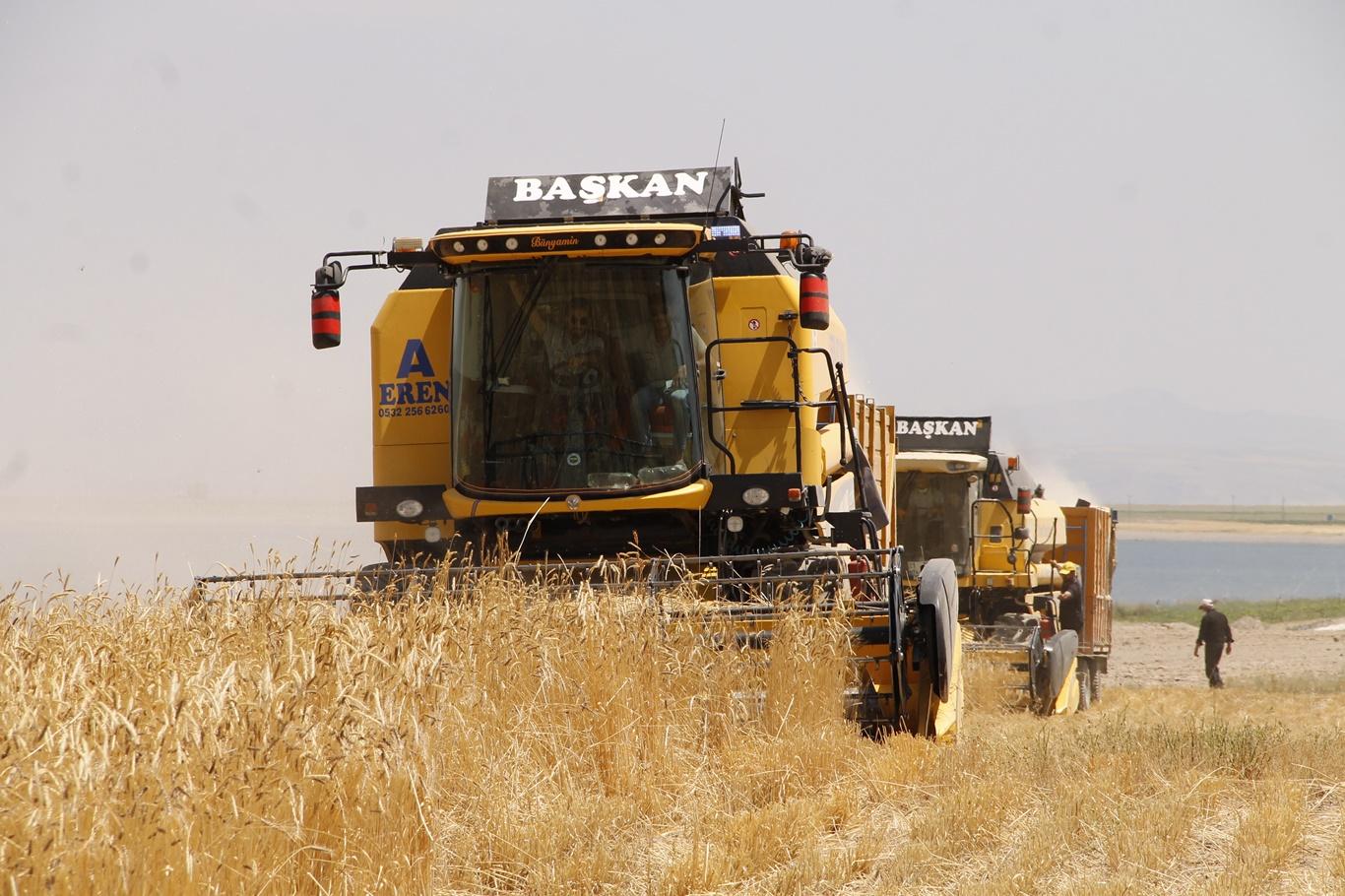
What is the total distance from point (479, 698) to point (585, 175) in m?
Answer: 5.39

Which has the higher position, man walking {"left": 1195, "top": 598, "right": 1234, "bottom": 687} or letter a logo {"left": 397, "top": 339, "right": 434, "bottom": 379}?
letter a logo {"left": 397, "top": 339, "right": 434, "bottom": 379}

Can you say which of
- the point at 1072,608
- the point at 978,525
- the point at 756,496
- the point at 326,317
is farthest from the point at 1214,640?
the point at 326,317

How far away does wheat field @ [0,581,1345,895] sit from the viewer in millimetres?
3977

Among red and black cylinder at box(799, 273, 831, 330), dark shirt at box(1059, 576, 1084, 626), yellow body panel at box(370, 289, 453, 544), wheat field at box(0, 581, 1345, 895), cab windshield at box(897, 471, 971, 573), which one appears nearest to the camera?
wheat field at box(0, 581, 1345, 895)

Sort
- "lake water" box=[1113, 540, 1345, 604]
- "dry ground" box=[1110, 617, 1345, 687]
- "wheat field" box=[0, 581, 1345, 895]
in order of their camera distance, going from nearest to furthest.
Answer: "wheat field" box=[0, 581, 1345, 895] < "dry ground" box=[1110, 617, 1345, 687] < "lake water" box=[1113, 540, 1345, 604]

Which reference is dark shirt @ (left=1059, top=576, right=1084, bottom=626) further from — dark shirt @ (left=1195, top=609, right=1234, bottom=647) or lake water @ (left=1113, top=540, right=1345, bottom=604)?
lake water @ (left=1113, top=540, right=1345, bottom=604)

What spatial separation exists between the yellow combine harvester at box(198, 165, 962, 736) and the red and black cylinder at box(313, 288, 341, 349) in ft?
0.04

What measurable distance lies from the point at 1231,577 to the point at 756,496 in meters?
139

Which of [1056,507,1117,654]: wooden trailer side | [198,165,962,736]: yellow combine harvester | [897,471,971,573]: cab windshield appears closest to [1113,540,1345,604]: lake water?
[1056,507,1117,654]: wooden trailer side

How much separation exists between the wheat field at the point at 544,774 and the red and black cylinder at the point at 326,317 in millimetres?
2350

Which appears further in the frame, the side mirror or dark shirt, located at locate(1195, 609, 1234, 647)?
dark shirt, located at locate(1195, 609, 1234, 647)

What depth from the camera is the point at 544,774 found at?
6.02m

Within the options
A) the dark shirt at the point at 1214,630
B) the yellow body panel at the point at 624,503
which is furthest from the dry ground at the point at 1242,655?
the yellow body panel at the point at 624,503

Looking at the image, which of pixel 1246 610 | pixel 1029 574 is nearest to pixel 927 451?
pixel 1029 574
